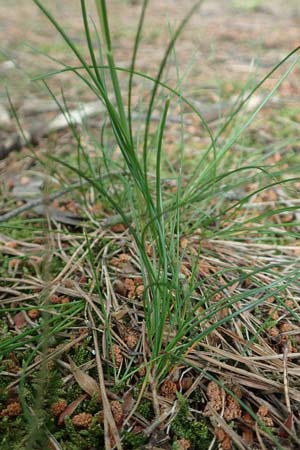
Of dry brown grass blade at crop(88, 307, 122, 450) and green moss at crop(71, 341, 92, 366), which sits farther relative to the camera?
green moss at crop(71, 341, 92, 366)

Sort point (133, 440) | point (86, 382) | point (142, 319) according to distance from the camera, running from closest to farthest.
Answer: point (133, 440) < point (86, 382) < point (142, 319)

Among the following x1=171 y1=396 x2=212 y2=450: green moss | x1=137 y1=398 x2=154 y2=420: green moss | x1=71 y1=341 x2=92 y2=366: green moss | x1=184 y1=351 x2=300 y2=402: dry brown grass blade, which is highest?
x1=71 y1=341 x2=92 y2=366: green moss

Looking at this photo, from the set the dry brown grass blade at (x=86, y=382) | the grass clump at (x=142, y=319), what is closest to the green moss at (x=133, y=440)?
the grass clump at (x=142, y=319)

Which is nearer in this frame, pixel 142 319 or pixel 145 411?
pixel 145 411

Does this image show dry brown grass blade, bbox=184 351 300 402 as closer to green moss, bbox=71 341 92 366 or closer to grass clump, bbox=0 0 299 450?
grass clump, bbox=0 0 299 450

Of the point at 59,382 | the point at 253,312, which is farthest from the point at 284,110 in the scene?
the point at 59,382

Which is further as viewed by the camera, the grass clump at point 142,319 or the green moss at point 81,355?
the green moss at point 81,355

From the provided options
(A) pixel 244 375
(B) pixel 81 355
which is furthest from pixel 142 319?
(A) pixel 244 375

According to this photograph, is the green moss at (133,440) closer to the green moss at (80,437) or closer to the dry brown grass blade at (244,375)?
the green moss at (80,437)

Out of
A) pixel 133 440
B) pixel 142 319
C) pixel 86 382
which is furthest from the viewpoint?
pixel 142 319

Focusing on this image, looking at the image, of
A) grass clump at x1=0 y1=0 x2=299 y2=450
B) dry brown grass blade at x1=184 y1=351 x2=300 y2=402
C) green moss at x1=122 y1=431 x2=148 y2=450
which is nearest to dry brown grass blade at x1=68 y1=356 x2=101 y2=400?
grass clump at x1=0 y1=0 x2=299 y2=450

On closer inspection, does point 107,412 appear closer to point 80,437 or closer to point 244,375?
point 80,437

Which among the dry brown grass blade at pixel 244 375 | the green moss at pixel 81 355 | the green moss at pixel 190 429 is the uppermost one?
the green moss at pixel 81 355
